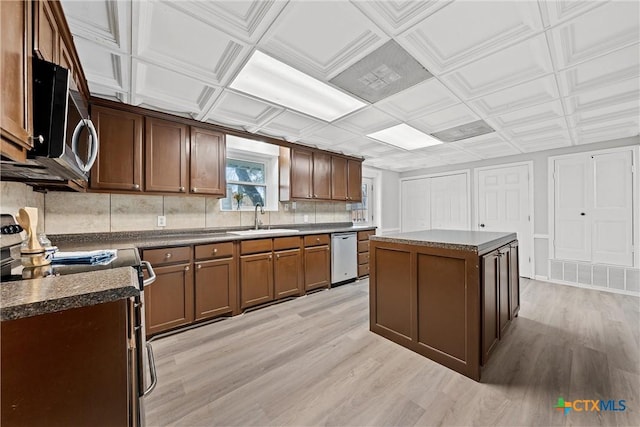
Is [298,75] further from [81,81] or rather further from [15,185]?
[15,185]

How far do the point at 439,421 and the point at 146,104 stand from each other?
3444 mm

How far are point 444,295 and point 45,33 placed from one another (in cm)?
273

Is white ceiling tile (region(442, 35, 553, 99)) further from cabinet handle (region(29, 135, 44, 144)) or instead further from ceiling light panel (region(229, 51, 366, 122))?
cabinet handle (region(29, 135, 44, 144))

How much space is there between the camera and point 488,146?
4148 millimetres

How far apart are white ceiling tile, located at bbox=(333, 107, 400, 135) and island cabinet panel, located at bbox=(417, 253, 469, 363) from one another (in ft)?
5.33

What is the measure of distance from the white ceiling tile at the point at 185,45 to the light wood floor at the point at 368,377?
7.42 ft

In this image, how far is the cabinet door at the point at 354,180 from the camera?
475 centimetres

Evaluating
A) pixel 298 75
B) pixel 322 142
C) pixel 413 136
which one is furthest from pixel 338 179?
pixel 298 75

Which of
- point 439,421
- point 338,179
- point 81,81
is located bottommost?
point 439,421

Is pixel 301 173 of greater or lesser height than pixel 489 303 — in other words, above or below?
above

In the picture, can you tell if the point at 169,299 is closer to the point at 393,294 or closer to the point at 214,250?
Answer: the point at 214,250

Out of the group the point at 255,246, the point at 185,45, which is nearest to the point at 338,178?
the point at 255,246

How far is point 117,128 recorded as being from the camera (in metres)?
2.49

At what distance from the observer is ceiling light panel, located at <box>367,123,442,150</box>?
Answer: 11.3 feet
